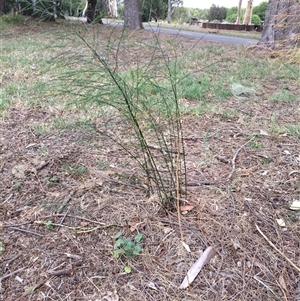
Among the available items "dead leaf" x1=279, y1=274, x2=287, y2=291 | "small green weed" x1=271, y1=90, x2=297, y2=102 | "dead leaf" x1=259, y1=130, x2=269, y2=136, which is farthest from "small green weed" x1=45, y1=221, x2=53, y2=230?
"small green weed" x1=271, y1=90, x2=297, y2=102

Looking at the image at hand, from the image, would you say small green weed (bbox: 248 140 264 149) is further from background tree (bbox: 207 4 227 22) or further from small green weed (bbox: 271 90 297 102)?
background tree (bbox: 207 4 227 22)

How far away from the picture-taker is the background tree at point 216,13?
2177 cm

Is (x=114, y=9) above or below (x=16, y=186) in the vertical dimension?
above

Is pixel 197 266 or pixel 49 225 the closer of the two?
pixel 197 266

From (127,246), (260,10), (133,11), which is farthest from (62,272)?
(260,10)

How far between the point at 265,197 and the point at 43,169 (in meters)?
1.19

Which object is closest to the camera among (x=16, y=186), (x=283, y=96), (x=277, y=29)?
(x=16, y=186)

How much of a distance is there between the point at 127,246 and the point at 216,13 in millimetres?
23725

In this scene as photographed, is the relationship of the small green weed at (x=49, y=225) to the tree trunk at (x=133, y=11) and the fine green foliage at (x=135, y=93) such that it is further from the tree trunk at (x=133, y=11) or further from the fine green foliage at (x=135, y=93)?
the tree trunk at (x=133, y=11)

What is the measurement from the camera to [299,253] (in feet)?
4.13

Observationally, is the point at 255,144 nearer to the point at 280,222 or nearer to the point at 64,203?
the point at 280,222

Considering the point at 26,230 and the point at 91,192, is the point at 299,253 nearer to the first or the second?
the point at 91,192

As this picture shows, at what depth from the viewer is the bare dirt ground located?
1.13 meters

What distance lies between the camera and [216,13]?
22250 mm
